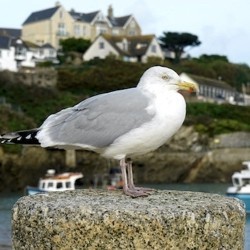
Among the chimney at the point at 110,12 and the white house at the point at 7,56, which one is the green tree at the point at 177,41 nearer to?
the chimney at the point at 110,12

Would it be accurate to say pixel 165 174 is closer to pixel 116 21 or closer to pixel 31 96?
pixel 31 96

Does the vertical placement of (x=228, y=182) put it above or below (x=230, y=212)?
below

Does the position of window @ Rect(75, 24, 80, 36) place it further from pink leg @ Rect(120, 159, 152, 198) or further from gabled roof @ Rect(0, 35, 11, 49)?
pink leg @ Rect(120, 159, 152, 198)

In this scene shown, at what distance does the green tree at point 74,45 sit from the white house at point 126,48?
2.67m

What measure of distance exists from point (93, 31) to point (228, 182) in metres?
52.0

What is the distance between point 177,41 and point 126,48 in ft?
26.5

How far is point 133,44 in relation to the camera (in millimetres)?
100062

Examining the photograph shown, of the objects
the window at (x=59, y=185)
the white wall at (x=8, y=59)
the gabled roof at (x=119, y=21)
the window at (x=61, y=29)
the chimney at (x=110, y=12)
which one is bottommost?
the window at (x=59, y=185)

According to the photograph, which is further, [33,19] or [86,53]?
[33,19]

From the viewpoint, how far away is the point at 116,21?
11831 centimetres

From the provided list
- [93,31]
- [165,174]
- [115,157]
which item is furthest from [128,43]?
[115,157]

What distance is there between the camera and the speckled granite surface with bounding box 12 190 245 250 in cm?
450

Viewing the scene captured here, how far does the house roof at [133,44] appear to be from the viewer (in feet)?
321

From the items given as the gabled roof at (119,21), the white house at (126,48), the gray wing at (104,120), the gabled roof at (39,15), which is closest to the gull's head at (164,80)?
the gray wing at (104,120)
